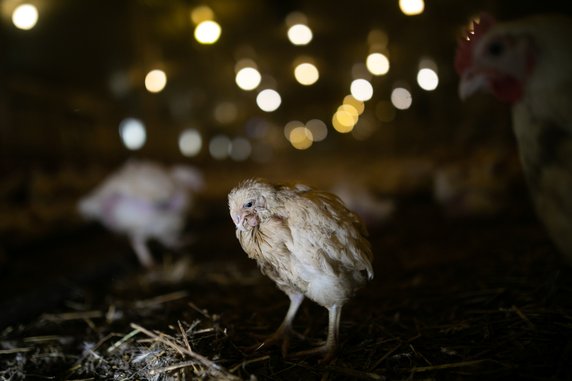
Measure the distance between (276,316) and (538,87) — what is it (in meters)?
2.06

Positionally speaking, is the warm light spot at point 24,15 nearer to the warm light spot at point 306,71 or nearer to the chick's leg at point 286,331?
the chick's leg at point 286,331

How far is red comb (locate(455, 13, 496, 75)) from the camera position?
7.50 ft

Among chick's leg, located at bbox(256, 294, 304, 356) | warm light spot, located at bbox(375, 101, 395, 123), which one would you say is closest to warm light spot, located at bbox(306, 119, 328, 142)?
warm light spot, located at bbox(375, 101, 395, 123)

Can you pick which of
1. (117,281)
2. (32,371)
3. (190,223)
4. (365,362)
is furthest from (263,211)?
(190,223)

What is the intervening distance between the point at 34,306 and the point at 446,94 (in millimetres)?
6922

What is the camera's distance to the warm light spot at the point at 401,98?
932cm

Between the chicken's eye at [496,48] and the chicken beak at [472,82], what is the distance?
12 cm

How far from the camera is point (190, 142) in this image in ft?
33.9

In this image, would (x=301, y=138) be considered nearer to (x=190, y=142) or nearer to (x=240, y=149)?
(x=240, y=149)

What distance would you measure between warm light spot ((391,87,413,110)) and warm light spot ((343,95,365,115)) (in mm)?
3892

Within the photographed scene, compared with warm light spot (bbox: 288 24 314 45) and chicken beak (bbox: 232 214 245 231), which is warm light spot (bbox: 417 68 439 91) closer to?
warm light spot (bbox: 288 24 314 45)

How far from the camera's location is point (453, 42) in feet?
21.4

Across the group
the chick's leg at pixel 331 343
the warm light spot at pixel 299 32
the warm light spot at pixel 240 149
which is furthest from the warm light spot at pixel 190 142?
the chick's leg at pixel 331 343

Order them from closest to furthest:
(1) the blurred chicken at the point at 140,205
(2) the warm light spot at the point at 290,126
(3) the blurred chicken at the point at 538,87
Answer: (3) the blurred chicken at the point at 538,87, (1) the blurred chicken at the point at 140,205, (2) the warm light spot at the point at 290,126
